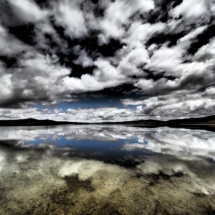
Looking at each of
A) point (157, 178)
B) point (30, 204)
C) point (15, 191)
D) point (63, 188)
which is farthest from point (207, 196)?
point (15, 191)

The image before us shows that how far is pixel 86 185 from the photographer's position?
21.7 feet

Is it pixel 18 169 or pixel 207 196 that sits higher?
pixel 18 169

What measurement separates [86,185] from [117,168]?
9.39 ft

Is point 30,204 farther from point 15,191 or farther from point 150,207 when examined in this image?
point 150,207

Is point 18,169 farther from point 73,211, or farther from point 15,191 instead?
point 73,211

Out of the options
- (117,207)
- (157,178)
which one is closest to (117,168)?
(157,178)

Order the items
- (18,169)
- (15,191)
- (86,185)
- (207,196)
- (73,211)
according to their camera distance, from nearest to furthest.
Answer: (73,211) < (207,196) < (15,191) < (86,185) < (18,169)

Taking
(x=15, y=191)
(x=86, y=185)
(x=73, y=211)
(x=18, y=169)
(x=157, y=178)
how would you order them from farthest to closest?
(x=18, y=169), (x=157, y=178), (x=86, y=185), (x=15, y=191), (x=73, y=211)

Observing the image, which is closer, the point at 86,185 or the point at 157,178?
the point at 86,185

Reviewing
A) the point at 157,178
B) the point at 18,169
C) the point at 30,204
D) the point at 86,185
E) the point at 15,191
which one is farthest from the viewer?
the point at 18,169

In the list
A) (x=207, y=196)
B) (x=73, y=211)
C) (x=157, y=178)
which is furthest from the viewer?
→ (x=157, y=178)

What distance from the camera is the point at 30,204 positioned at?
5.14 metres

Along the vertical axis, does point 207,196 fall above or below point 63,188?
below

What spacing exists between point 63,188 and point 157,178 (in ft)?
15.4
